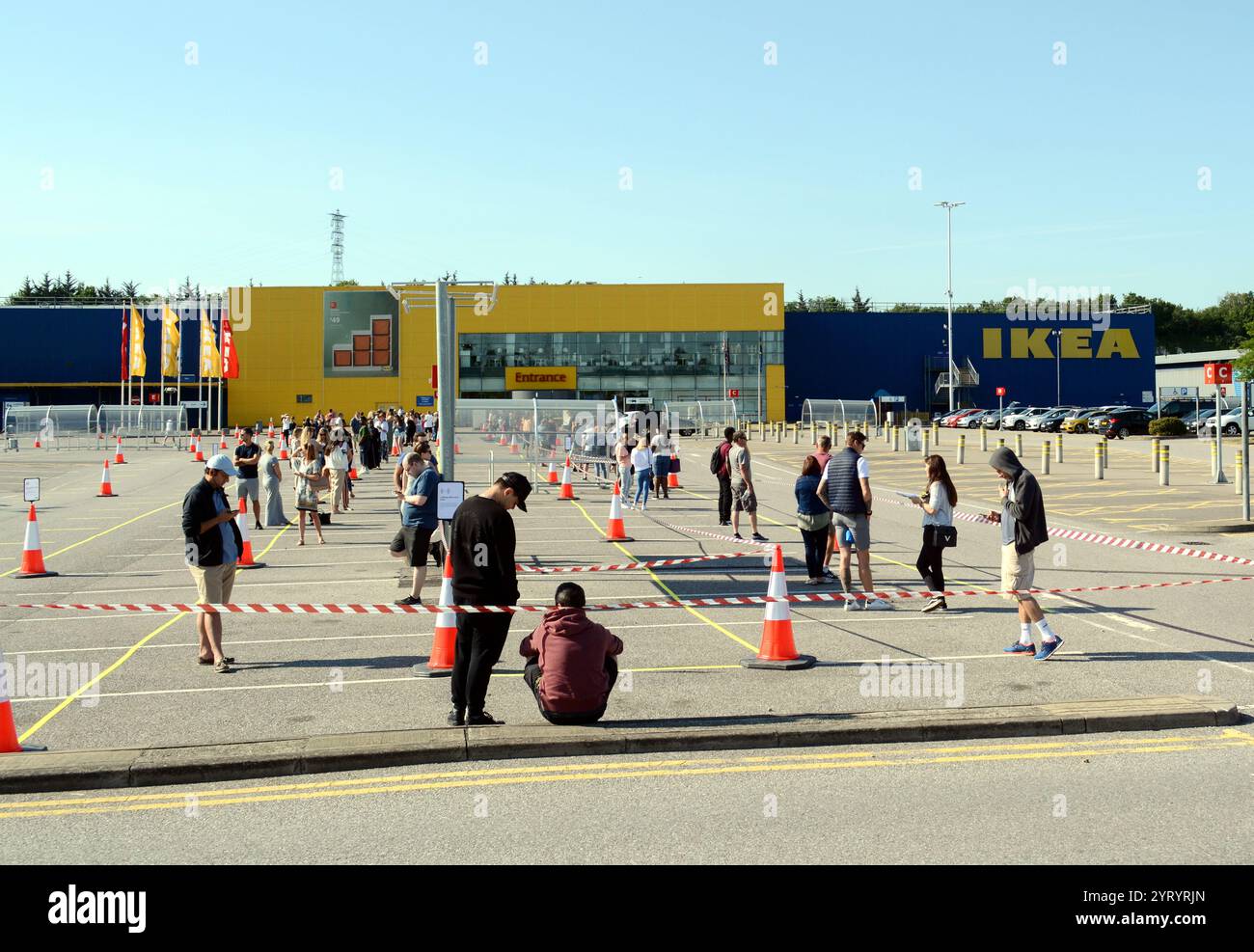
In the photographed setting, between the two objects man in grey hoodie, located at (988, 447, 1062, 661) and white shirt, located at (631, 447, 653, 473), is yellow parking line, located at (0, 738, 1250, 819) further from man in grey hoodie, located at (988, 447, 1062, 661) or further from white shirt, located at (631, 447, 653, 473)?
white shirt, located at (631, 447, 653, 473)

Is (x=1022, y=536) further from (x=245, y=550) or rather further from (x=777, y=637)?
(x=245, y=550)

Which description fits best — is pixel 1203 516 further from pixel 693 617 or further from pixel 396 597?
pixel 396 597

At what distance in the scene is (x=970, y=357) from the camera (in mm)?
103000

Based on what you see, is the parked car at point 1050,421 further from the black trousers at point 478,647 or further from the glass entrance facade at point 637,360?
the black trousers at point 478,647

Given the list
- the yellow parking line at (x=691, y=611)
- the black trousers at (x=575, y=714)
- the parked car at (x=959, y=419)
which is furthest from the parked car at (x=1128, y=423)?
the black trousers at (x=575, y=714)

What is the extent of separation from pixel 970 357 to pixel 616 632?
315ft

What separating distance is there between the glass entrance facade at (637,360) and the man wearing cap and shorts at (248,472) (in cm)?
7304

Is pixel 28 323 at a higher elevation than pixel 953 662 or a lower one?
higher

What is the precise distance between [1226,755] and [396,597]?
9451 millimetres

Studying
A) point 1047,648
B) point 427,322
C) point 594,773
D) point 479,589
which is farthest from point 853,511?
point 427,322

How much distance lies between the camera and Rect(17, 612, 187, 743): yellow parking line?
Result: 8.70 m
